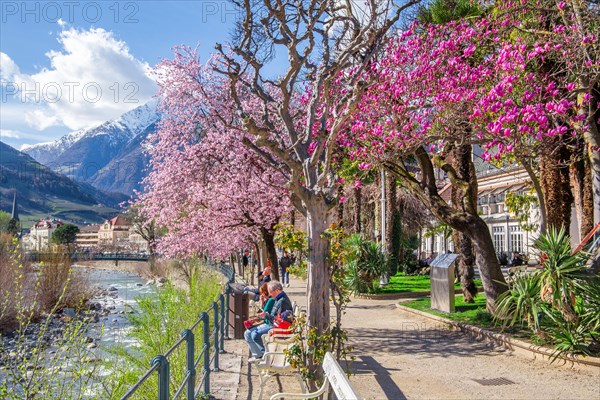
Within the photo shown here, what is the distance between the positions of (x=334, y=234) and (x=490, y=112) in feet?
17.8

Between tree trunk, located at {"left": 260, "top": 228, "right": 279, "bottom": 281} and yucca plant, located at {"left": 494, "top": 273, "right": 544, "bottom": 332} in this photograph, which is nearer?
yucca plant, located at {"left": 494, "top": 273, "right": 544, "bottom": 332}

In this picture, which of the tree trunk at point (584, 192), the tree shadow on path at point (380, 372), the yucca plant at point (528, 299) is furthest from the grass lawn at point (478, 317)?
the tree trunk at point (584, 192)

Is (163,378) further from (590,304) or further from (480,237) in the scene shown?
(480,237)

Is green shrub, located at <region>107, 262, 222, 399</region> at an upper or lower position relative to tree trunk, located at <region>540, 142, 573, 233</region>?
lower

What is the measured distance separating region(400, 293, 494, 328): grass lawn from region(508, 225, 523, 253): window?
946 inches

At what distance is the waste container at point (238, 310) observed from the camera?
475 inches

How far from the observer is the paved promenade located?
24.9 feet

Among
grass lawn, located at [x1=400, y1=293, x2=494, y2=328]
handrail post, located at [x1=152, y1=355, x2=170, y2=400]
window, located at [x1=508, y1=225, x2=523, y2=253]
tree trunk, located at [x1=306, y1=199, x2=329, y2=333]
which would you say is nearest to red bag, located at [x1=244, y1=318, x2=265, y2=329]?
tree trunk, located at [x1=306, y1=199, x2=329, y2=333]

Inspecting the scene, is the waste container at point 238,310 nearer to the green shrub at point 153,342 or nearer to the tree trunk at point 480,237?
the green shrub at point 153,342

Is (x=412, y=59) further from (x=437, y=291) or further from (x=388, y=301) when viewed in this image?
(x=388, y=301)

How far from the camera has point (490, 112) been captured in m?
10.9

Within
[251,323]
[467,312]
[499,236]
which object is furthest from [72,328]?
[499,236]

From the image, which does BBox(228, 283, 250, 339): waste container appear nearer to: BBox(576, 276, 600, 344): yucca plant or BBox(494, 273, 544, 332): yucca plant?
BBox(494, 273, 544, 332): yucca plant

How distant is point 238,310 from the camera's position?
39.9 ft
